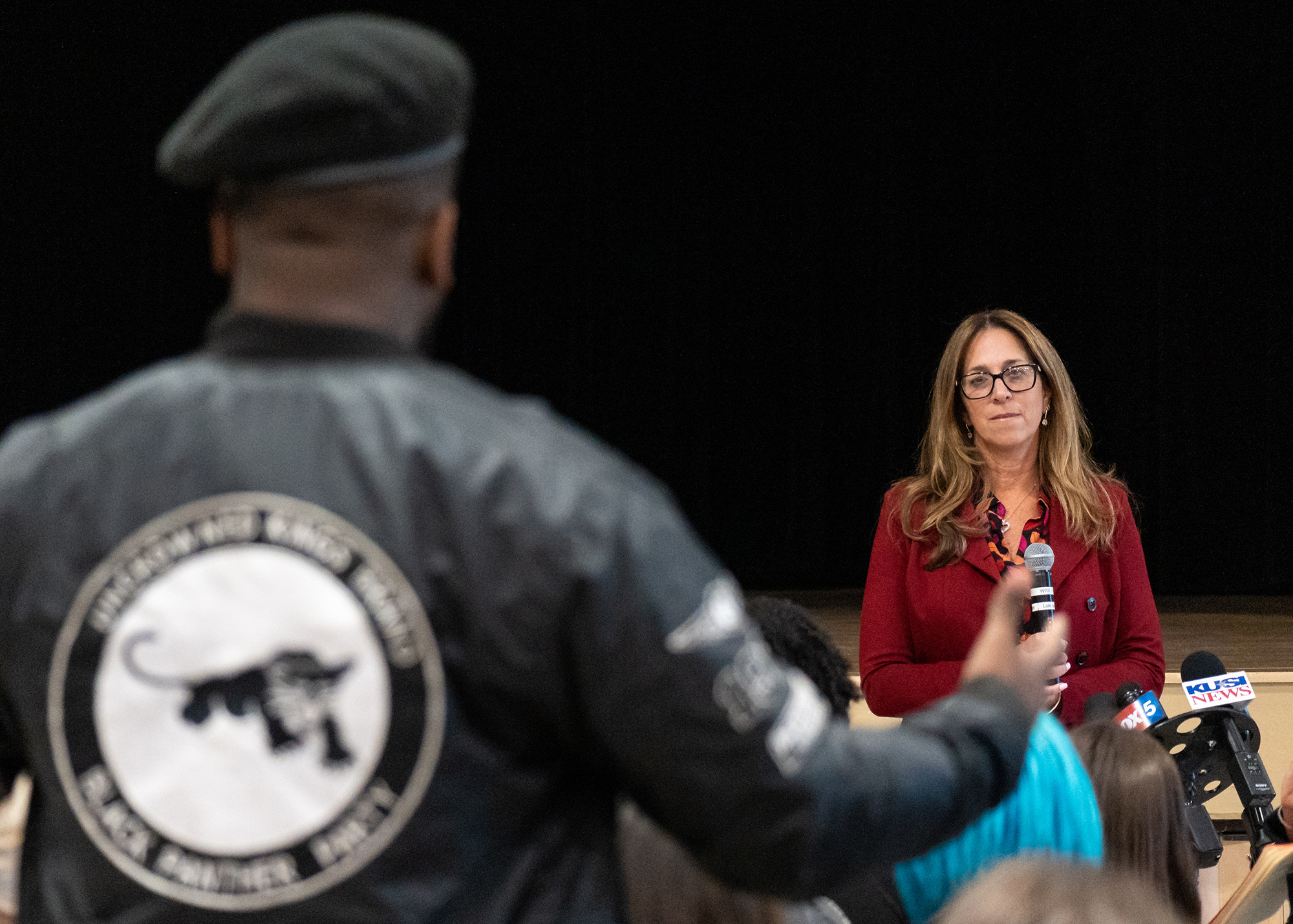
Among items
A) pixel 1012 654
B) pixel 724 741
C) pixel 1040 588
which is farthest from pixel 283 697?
pixel 1040 588

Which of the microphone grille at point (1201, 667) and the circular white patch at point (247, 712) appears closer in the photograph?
the circular white patch at point (247, 712)

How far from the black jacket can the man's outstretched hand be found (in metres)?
0.11

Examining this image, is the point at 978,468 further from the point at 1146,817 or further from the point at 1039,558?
the point at 1146,817

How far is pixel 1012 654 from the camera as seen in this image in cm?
88

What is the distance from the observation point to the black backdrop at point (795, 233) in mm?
6602

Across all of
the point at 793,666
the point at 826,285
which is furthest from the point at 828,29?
the point at 793,666

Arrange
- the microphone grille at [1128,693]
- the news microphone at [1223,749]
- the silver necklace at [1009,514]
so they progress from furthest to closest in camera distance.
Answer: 1. the silver necklace at [1009,514]
2. the microphone grille at [1128,693]
3. the news microphone at [1223,749]

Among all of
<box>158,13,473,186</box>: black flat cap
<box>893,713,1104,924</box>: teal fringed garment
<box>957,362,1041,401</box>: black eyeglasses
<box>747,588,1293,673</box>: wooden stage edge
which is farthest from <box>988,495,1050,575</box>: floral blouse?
<box>747,588,1293,673</box>: wooden stage edge

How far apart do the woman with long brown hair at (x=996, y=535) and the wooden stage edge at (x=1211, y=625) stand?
202 centimetres

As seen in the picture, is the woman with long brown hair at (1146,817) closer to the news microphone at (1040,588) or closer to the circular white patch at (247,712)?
the news microphone at (1040,588)

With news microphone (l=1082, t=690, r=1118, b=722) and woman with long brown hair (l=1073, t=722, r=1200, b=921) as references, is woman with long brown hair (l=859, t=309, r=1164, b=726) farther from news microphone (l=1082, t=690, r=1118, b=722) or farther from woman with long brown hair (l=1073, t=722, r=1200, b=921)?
woman with long brown hair (l=1073, t=722, r=1200, b=921)

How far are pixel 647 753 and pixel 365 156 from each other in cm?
38

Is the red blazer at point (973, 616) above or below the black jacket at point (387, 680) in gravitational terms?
below

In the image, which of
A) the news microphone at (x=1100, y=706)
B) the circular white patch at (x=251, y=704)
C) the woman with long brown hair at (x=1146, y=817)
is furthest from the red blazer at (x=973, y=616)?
the circular white patch at (x=251, y=704)
